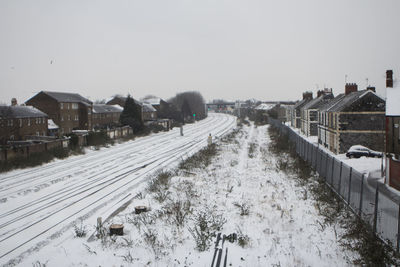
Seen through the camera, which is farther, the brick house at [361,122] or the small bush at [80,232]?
the brick house at [361,122]

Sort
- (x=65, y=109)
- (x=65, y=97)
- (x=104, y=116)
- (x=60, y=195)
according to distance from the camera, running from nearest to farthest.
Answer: (x=60, y=195)
(x=65, y=109)
(x=65, y=97)
(x=104, y=116)

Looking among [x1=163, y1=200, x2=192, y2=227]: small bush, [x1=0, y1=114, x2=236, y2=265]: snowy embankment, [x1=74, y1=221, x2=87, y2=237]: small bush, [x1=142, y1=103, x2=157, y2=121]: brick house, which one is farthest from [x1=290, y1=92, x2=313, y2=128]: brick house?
[x1=74, y1=221, x2=87, y2=237]: small bush

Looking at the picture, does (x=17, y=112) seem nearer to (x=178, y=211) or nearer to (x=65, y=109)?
(x=65, y=109)

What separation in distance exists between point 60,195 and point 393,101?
22.5m

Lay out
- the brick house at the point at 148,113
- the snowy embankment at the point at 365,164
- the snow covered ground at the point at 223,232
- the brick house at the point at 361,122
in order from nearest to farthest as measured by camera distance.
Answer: the snow covered ground at the point at 223,232 → the snowy embankment at the point at 365,164 → the brick house at the point at 361,122 → the brick house at the point at 148,113

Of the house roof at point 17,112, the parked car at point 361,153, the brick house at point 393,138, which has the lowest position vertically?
the parked car at point 361,153

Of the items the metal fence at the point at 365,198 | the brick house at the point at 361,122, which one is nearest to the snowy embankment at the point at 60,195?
the metal fence at the point at 365,198

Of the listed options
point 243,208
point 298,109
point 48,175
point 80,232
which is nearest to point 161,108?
point 298,109

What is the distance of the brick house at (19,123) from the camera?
34.9 m

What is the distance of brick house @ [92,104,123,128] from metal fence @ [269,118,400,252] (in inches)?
2125

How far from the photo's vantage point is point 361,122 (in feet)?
102

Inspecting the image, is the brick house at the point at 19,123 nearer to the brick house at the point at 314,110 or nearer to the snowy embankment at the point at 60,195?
the snowy embankment at the point at 60,195

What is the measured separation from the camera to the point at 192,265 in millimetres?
9109

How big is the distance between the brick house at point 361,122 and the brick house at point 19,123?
127ft
